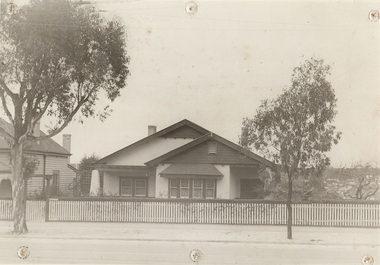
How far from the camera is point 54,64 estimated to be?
17.8 meters

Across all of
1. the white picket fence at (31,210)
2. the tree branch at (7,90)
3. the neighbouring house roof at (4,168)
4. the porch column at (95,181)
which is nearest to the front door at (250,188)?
the porch column at (95,181)

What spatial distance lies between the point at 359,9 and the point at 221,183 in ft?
36.5

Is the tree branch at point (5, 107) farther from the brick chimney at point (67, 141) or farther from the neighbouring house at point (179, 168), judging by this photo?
the neighbouring house at point (179, 168)

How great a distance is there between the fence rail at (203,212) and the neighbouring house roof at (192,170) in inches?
99.8

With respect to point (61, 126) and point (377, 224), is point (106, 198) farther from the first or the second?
point (377, 224)

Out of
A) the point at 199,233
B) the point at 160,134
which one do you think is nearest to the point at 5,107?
the point at 160,134

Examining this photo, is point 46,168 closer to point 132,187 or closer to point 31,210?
point 132,187

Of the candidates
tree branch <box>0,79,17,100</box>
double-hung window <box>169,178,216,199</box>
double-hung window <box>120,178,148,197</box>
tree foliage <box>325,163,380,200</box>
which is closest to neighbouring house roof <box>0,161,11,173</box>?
double-hung window <box>120,178,148,197</box>

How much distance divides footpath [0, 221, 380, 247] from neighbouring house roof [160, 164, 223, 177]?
3356 mm

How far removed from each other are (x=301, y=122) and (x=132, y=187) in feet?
32.1

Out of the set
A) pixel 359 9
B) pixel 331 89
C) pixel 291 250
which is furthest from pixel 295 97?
pixel 291 250

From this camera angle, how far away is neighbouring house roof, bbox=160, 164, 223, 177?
23.1m

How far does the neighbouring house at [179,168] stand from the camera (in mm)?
23234

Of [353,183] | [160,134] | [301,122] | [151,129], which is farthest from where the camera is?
[160,134]
